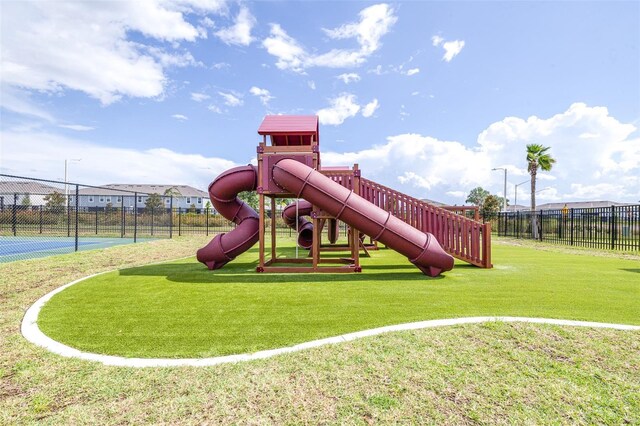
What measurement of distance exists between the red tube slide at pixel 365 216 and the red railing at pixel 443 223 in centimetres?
146

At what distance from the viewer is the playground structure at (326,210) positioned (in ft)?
27.8

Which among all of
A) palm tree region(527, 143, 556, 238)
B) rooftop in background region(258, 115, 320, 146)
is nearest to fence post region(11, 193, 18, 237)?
rooftop in background region(258, 115, 320, 146)

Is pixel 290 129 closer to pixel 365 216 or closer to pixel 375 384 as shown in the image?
pixel 365 216

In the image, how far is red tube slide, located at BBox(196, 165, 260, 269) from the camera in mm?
9742

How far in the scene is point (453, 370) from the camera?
11.0 feet

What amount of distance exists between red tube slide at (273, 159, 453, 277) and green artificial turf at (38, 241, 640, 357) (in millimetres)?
562

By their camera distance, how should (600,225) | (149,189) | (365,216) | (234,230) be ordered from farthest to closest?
1. (149,189)
2. (600,225)
3. (234,230)
4. (365,216)

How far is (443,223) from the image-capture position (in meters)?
9.86

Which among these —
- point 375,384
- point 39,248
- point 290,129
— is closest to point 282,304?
point 375,384

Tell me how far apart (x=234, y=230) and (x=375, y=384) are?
7.85 meters

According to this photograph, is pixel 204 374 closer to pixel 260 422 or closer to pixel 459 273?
pixel 260 422

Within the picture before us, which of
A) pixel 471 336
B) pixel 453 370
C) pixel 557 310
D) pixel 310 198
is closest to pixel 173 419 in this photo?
pixel 453 370

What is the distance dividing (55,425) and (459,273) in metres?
8.64

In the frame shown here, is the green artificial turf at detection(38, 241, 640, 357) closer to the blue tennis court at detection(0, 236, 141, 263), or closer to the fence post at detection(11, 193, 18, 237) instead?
the blue tennis court at detection(0, 236, 141, 263)
